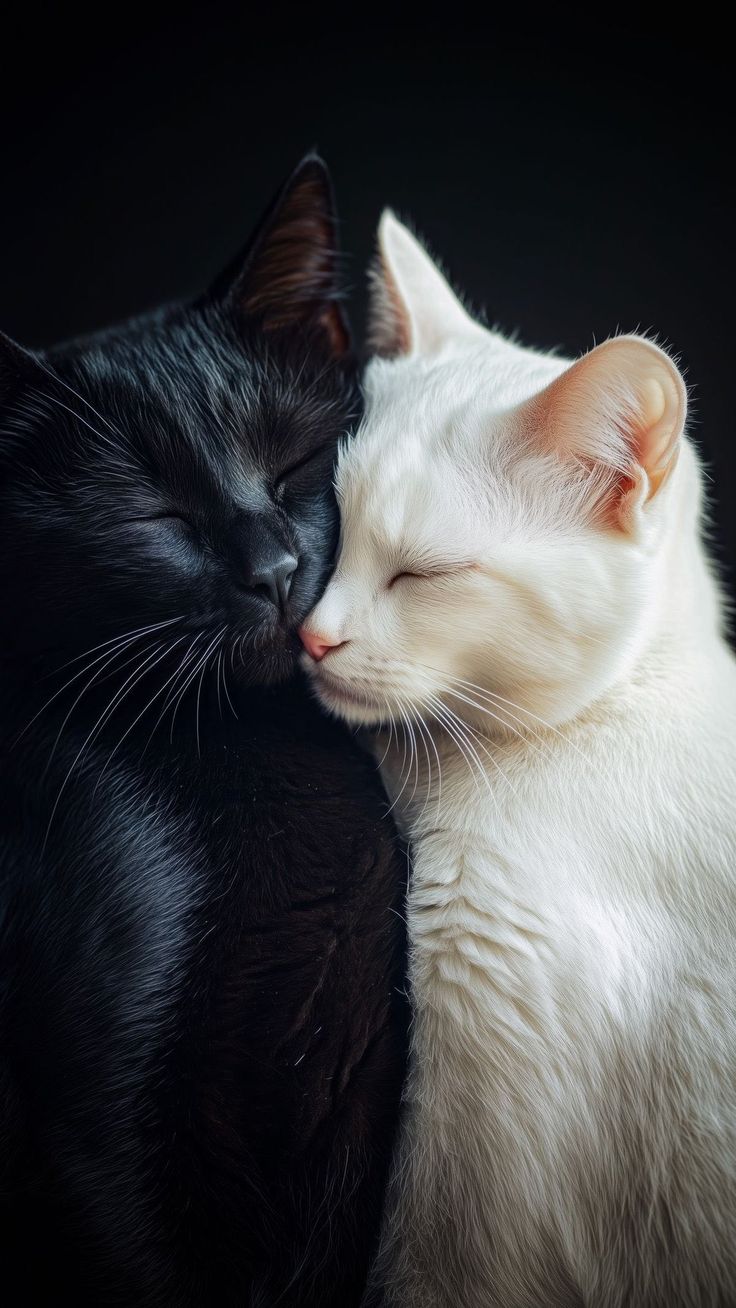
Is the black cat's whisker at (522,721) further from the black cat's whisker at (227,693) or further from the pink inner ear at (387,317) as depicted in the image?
the pink inner ear at (387,317)

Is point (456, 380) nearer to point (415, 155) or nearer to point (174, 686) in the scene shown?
point (174, 686)

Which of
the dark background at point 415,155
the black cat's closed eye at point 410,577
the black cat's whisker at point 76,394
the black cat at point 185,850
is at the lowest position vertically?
the black cat at point 185,850

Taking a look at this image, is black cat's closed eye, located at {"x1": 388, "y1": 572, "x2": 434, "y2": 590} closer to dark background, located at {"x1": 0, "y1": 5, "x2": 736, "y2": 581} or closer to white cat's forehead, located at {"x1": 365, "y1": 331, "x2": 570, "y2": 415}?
white cat's forehead, located at {"x1": 365, "y1": 331, "x2": 570, "y2": 415}

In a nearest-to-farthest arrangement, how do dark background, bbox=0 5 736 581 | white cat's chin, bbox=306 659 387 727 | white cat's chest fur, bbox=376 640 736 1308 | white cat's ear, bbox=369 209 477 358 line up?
1. white cat's chest fur, bbox=376 640 736 1308
2. white cat's chin, bbox=306 659 387 727
3. white cat's ear, bbox=369 209 477 358
4. dark background, bbox=0 5 736 581

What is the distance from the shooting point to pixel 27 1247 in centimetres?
63

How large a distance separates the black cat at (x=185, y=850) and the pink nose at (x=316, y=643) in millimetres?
13

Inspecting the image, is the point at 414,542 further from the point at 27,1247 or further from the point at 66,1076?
the point at 27,1247

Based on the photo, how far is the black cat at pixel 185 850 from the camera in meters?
0.61

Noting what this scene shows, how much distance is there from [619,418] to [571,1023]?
392 millimetres

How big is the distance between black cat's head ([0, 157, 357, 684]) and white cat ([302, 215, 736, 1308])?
40 millimetres

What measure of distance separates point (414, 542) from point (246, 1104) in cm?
39

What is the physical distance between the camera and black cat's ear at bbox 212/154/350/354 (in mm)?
760

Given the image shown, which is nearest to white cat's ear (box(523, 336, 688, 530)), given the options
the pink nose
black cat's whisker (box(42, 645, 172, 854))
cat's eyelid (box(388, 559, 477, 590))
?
cat's eyelid (box(388, 559, 477, 590))

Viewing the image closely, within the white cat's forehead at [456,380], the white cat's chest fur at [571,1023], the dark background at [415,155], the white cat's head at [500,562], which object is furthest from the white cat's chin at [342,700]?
the dark background at [415,155]
